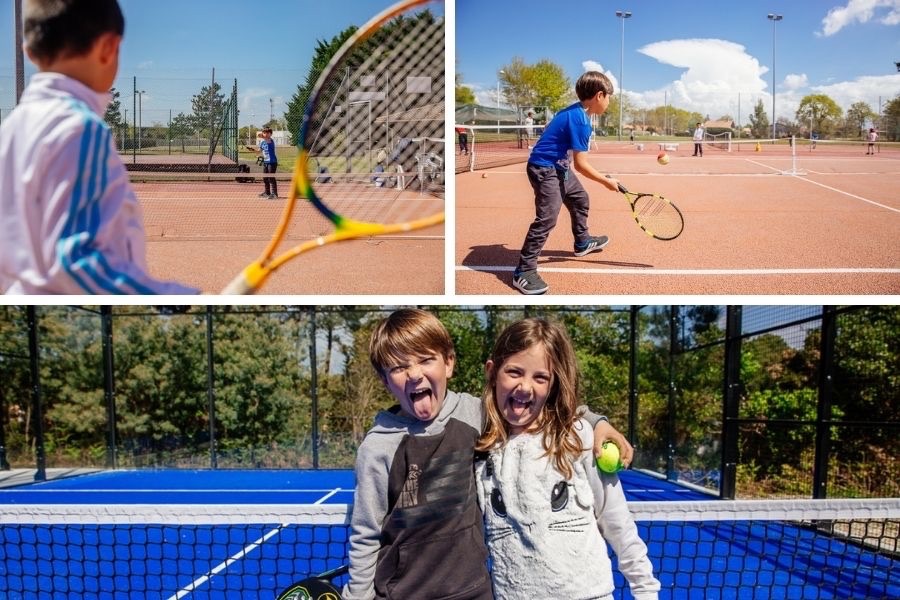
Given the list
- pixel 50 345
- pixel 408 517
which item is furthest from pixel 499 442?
pixel 50 345

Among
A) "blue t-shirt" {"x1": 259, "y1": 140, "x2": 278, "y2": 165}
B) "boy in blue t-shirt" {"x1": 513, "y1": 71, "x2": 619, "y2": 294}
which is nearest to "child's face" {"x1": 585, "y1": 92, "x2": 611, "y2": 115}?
"boy in blue t-shirt" {"x1": 513, "y1": 71, "x2": 619, "y2": 294}

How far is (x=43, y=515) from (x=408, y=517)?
132cm

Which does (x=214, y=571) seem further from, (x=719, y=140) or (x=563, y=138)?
(x=719, y=140)

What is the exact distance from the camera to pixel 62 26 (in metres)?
1.68

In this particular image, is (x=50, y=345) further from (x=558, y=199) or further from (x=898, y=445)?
(x=898, y=445)

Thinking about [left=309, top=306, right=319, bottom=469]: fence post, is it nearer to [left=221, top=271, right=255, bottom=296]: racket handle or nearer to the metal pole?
the metal pole

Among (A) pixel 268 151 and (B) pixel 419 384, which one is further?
(A) pixel 268 151

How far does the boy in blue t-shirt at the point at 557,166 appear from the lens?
3.05 meters

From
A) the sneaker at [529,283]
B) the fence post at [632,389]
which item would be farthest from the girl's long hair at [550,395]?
the fence post at [632,389]

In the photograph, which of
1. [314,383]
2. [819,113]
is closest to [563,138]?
[314,383]

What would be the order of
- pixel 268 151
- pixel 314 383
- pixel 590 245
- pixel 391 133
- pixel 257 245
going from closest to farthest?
pixel 391 133, pixel 590 245, pixel 268 151, pixel 257 245, pixel 314 383

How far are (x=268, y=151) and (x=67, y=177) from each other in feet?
8.88

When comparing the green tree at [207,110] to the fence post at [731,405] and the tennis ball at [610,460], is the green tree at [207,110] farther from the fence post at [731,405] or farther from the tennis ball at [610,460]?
the tennis ball at [610,460]

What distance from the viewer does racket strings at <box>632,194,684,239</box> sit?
13.4 ft
